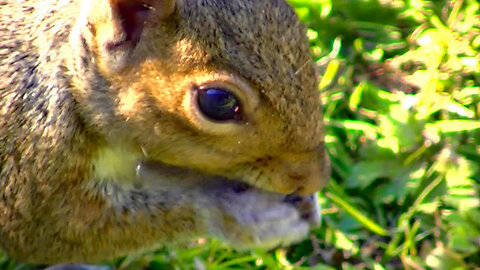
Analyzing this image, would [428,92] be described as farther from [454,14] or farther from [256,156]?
[256,156]

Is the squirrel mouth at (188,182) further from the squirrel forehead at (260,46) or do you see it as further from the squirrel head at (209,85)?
the squirrel forehead at (260,46)

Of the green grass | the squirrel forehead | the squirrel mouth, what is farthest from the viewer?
the green grass

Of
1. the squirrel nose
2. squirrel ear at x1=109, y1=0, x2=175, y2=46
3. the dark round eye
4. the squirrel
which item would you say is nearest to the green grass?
the squirrel

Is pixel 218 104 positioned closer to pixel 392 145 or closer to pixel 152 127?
pixel 152 127

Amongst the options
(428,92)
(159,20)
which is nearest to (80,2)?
(159,20)

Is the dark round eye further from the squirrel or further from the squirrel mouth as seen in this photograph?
the squirrel mouth

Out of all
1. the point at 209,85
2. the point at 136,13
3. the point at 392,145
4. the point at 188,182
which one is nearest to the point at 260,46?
the point at 209,85

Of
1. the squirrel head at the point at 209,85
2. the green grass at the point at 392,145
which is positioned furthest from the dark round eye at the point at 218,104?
the green grass at the point at 392,145
